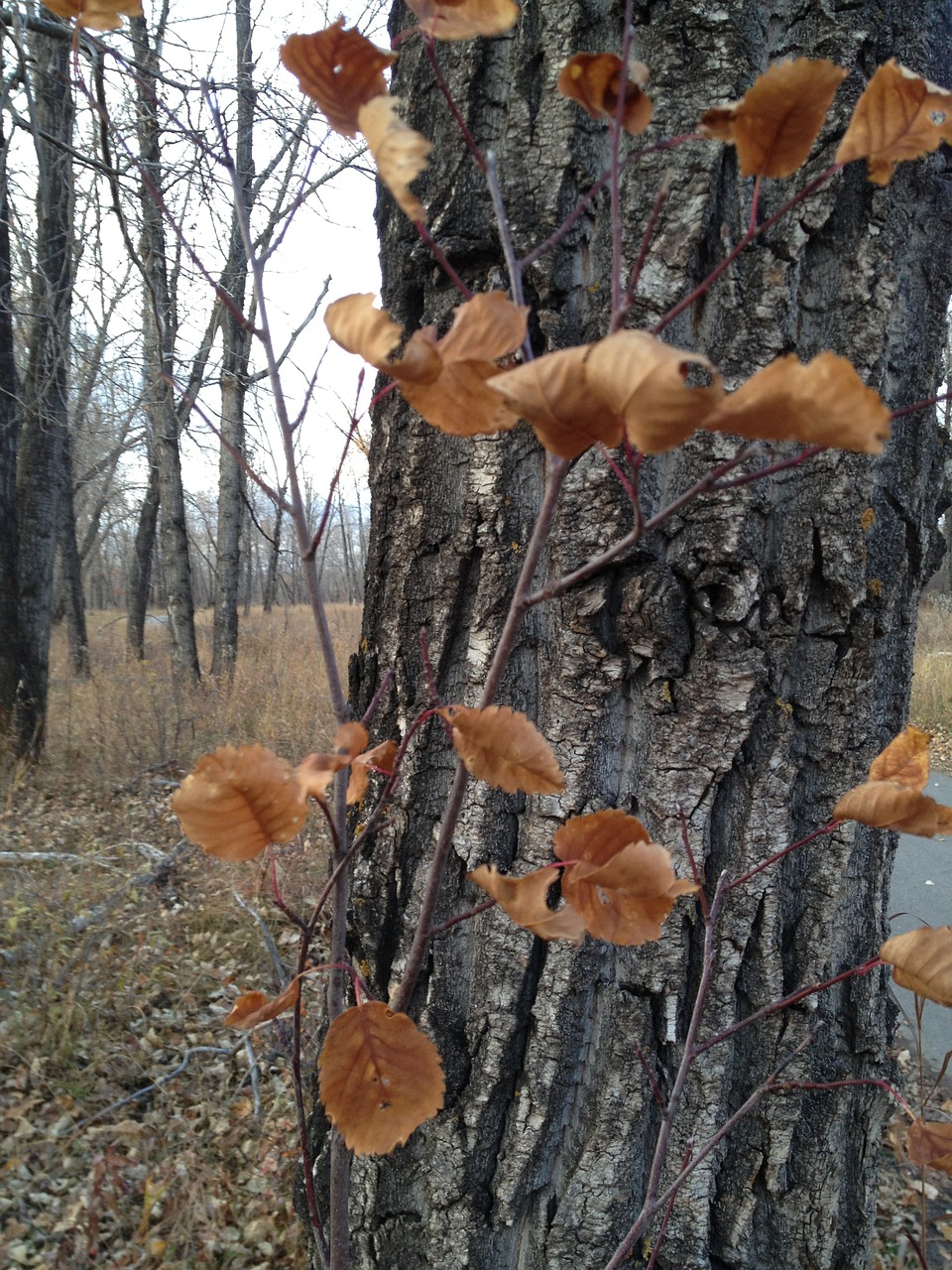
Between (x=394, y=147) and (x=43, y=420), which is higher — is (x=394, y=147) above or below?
below

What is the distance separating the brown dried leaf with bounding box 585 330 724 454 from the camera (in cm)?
35

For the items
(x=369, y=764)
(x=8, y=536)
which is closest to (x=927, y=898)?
(x=369, y=764)

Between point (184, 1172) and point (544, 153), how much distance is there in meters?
2.53

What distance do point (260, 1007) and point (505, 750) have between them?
451 mm

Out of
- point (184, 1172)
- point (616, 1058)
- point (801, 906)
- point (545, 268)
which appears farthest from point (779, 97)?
point (184, 1172)

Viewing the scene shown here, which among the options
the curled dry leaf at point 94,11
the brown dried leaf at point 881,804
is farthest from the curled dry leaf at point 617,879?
the curled dry leaf at point 94,11

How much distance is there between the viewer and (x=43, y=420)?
5066mm

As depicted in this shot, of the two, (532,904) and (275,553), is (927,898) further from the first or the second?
(532,904)

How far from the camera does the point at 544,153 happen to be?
1.06 metres

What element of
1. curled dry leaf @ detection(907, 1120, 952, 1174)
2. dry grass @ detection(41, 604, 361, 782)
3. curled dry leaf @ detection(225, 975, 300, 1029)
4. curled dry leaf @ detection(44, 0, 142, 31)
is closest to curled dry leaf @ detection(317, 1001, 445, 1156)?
curled dry leaf @ detection(225, 975, 300, 1029)

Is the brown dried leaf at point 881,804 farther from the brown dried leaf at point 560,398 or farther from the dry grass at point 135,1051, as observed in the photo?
the dry grass at point 135,1051

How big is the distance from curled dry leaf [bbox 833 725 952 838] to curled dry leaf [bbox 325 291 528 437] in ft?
1.66

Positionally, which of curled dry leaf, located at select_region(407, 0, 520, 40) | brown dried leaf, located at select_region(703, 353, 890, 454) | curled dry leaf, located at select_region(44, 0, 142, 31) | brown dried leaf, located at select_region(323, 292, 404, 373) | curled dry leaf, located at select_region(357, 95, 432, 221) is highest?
curled dry leaf, located at select_region(44, 0, 142, 31)

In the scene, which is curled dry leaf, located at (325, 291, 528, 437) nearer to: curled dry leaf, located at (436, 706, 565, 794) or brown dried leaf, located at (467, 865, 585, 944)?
curled dry leaf, located at (436, 706, 565, 794)
